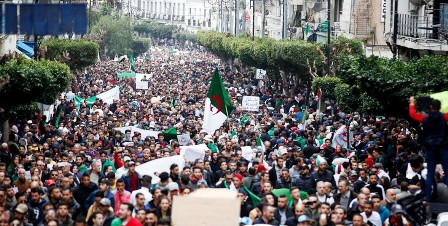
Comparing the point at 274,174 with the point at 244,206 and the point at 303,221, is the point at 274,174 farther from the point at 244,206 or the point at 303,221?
the point at 303,221

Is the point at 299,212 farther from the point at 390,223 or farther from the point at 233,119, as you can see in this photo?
the point at 233,119

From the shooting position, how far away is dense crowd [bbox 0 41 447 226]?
55.6ft

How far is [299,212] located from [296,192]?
137 centimetres

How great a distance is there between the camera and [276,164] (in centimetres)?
2291

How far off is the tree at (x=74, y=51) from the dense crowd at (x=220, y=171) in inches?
510

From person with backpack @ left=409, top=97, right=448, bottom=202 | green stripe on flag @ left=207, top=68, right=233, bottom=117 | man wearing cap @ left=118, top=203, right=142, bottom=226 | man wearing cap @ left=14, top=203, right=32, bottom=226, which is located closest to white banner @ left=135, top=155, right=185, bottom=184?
man wearing cap @ left=14, top=203, right=32, bottom=226

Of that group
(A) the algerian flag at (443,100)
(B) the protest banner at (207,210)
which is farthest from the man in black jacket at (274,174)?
(B) the protest banner at (207,210)

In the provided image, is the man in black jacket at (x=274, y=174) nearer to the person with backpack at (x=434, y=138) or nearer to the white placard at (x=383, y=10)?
the person with backpack at (x=434, y=138)

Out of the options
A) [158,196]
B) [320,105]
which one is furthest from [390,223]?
[320,105]

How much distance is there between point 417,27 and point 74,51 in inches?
787

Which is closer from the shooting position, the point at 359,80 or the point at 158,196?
the point at 158,196

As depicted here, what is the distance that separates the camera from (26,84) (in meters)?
30.7

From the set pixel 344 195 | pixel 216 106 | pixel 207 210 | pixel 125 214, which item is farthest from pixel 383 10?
pixel 207 210

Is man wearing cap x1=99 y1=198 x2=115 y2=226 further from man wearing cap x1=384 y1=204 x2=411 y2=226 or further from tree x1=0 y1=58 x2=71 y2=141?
tree x1=0 y1=58 x2=71 y2=141
